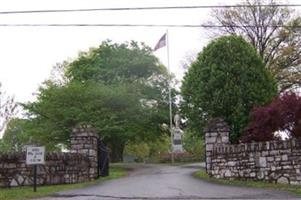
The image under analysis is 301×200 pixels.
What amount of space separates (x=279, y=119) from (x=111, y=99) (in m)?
19.3

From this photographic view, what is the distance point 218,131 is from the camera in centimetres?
2127

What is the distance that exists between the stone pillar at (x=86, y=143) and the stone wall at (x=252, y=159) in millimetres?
4657

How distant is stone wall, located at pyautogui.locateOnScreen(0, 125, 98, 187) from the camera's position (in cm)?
1970

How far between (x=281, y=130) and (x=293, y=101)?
1.13 m

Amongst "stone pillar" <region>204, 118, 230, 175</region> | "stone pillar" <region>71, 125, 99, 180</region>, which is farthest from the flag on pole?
"stone pillar" <region>204, 118, 230, 175</region>

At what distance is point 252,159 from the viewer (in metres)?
18.8

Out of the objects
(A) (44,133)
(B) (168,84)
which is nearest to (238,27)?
(B) (168,84)

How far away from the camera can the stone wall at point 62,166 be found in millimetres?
19703

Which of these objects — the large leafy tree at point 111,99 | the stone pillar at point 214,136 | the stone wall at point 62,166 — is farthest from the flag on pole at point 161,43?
the stone pillar at point 214,136

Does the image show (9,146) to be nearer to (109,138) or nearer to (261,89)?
(109,138)

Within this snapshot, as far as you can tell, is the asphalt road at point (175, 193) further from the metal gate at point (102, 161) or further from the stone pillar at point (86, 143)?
the metal gate at point (102, 161)

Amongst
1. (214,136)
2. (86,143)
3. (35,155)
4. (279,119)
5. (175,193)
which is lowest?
(175,193)

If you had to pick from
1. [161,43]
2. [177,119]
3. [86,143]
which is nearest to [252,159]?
[86,143]

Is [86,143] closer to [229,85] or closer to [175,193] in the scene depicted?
[175,193]
